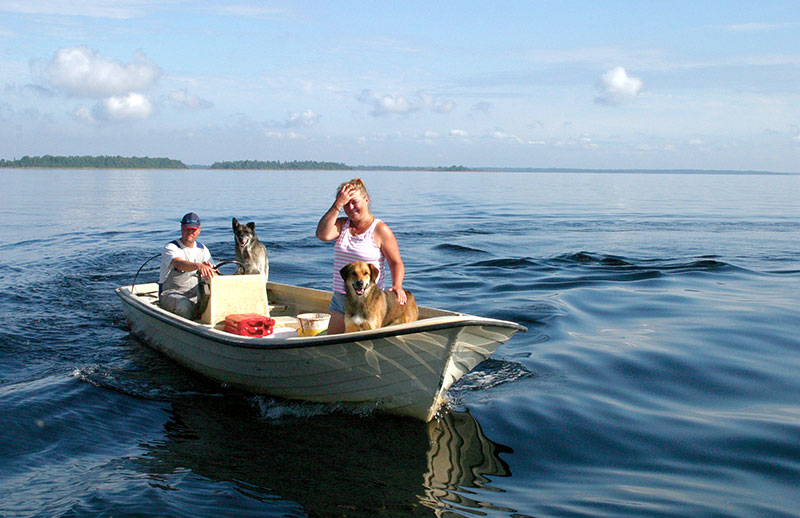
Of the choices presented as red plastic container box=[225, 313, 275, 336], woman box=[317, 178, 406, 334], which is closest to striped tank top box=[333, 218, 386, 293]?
woman box=[317, 178, 406, 334]

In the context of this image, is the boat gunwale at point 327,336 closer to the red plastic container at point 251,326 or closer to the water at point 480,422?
the red plastic container at point 251,326

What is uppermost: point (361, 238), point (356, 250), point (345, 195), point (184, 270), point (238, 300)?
point (345, 195)

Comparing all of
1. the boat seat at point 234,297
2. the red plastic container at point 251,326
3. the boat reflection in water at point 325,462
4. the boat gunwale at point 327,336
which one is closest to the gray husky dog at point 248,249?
the boat seat at point 234,297

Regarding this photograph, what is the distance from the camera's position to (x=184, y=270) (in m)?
9.37

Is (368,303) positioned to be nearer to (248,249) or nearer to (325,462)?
(325,462)

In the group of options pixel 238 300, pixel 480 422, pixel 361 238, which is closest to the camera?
pixel 361 238

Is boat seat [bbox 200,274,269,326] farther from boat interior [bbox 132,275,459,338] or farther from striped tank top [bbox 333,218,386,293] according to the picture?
striped tank top [bbox 333,218,386,293]

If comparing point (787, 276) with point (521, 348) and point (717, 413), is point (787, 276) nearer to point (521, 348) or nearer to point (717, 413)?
point (521, 348)

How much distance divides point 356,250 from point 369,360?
1153 mm

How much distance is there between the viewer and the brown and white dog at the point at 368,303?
661cm

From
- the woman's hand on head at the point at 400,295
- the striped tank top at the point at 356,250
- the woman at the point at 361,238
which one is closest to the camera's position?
the woman at the point at 361,238

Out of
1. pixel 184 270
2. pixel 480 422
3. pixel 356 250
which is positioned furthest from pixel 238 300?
pixel 480 422

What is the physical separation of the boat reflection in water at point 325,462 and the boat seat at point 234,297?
1546 mm

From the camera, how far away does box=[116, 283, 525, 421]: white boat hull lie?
6656 millimetres
